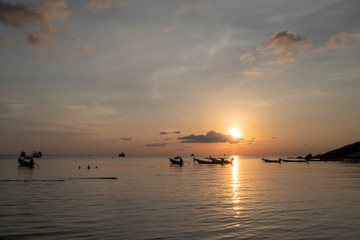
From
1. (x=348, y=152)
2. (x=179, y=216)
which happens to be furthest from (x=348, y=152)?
(x=179, y=216)

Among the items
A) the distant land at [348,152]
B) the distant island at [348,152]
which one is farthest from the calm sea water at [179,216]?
the distant land at [348,152]

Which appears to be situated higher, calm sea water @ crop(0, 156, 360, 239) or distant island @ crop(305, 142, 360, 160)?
distant island @ crop(305, 142, 360, 160)

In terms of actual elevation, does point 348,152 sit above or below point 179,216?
above

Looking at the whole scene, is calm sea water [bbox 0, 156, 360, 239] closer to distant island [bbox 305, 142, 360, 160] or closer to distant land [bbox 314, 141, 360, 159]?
distant island [bbox 305, 142, 360, 160]

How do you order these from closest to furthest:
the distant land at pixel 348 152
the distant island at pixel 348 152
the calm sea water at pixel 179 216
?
1. the calm sea water at pixel 179 216
2. the distant island at pixel 348 152
3. the distant land at pixel 348 152

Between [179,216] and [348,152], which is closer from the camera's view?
[179,216]

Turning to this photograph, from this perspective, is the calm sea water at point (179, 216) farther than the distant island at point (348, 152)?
No

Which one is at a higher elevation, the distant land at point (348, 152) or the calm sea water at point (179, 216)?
the distant land at point (348, 152)

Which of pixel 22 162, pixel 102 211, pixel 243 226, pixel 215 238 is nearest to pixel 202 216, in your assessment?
pixel 243 226

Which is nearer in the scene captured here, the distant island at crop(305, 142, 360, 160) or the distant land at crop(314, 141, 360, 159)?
the distant island at crop(305, 142, 360, 160)

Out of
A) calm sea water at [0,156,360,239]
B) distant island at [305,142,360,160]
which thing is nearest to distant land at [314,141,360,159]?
distant island at [305,142,360,160]

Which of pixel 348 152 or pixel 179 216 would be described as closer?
pixel 179 216

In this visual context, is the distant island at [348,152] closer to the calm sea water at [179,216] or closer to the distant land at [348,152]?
the distant land at [348,152]

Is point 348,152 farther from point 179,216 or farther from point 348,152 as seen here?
point 179,216
